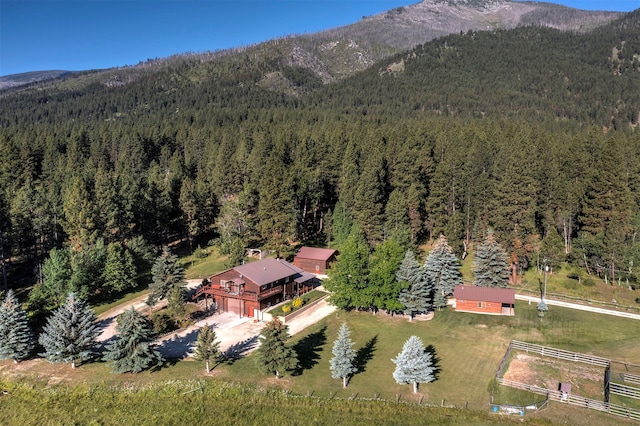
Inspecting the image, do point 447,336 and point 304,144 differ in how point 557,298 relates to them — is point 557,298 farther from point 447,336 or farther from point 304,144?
point 304,144

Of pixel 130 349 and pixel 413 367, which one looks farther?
pixel 130 349

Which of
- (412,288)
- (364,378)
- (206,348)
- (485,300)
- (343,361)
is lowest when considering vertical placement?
(364,378)

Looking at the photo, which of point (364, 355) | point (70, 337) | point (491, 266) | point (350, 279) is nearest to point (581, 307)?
point (491, 266)

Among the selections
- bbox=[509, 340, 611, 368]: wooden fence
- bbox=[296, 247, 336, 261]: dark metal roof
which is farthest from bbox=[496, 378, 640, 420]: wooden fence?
bbox=[296, 247, 336, 261]: dark metal roof

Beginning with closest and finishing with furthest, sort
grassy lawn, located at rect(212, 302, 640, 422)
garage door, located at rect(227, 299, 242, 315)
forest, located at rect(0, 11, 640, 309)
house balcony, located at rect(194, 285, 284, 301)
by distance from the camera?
grassy lawn, located at rect(212, 302, 640, 422), house balcony, located at rect(194, 285, 284, 301), garage door, located at rect(227, 299, 242, 315), forest, located at rect(0, 11, 640, 309)

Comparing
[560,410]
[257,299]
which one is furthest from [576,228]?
Answer: [257,299]

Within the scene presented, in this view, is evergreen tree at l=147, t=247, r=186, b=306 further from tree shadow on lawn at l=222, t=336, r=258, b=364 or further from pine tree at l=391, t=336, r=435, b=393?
pine tree at l=391, t=336, r=435, b=393

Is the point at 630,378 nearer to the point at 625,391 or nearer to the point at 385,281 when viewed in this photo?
the point at 625,391
